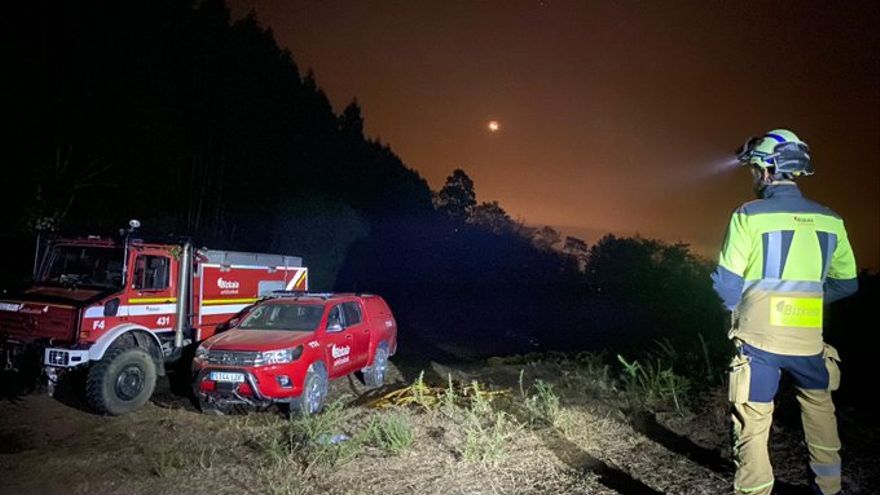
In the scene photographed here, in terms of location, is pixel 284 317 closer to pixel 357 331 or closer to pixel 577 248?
pixel 357 331

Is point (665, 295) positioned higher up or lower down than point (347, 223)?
lower down

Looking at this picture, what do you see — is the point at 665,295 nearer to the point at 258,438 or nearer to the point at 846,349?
the point at 846,349

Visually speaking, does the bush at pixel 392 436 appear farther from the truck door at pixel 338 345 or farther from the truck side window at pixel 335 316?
the truck side window at pixel 335 316

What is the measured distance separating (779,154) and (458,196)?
64.1 m

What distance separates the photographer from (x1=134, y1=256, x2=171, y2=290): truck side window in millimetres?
9273

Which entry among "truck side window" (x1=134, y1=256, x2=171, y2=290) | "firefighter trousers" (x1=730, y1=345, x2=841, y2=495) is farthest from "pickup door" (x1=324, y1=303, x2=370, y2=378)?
"firefighter trousers" (x1=730, y1=345, x2=841, y2=495)

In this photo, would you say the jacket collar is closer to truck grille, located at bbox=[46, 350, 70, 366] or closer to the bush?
the bush

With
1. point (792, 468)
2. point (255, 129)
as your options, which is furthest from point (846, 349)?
point (255, 129)

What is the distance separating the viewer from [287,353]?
7.83 metres

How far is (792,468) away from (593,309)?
3437 centimetres

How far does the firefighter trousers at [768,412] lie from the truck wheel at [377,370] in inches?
301

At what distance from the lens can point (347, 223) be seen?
39.6m

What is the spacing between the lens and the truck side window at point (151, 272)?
30.4 feet

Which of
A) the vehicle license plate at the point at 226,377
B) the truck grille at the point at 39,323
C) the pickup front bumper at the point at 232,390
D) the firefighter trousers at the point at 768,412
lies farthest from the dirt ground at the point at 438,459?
the truck grille at the point at 39,323
